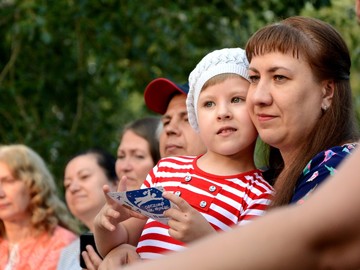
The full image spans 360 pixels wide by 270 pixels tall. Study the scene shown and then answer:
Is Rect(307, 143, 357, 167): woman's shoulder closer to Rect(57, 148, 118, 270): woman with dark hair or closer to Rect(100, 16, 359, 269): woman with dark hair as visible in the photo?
Rect(100, 16, 359, 269): woman with dark hair

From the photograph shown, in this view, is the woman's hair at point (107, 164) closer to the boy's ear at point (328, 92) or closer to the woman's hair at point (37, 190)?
the woman's hair at point (37, 190)

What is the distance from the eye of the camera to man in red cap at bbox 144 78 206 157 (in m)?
3.94

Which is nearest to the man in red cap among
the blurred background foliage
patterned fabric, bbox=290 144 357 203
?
Answer: patterned fabric, bbox=290 144 357 203

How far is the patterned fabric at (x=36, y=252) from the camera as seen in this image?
525 cm

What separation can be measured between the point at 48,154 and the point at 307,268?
7860 mm

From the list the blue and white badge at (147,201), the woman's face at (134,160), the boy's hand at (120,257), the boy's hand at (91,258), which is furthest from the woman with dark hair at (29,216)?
the blue and white badge at (147,201)

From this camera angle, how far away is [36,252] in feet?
17.5

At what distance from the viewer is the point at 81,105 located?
9016 mm

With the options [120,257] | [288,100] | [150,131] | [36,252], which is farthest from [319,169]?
[36,252]

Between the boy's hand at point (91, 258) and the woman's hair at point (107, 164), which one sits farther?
the woman's hair at point (107, 164)

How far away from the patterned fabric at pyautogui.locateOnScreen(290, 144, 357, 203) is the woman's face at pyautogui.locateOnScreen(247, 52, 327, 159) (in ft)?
0.58

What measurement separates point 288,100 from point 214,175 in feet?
1.36

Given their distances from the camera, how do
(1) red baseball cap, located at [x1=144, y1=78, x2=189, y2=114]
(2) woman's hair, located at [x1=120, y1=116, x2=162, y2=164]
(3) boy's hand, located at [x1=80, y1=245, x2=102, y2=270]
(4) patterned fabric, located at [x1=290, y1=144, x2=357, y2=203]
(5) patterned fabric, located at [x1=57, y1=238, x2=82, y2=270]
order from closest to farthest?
(4) patterned fabric, located at [x1=290, y1=144, x2=357, y2=203], (3) boy's hand, located at [x1=80, y1=245, x2=102, y2=270], (1) red baseball cap, located at [x1=144, y1=78, x2=189, y2=114], (5) patterned fabric, located at [x1=57, y1=238, x2=82, y2=270], (2) woman's hair, located at [x1=120, y1=116, x2=162, y2=164]

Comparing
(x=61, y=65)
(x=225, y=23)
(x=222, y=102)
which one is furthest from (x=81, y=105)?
(x=222, y=102)
